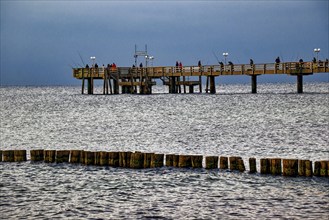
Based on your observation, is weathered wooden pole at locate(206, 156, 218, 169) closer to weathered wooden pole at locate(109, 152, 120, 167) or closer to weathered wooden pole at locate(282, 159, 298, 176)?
weathered wooden pole at locate(282, 159, 298, 176)

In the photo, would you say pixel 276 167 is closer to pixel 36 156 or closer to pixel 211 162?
pixel 211 162

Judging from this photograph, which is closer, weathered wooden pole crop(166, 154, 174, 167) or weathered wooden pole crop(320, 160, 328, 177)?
weathered wooden pole crop(320, 160, 328, 177)

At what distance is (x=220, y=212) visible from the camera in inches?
640

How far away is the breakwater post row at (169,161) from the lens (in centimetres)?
2078

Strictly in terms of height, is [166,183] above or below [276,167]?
below

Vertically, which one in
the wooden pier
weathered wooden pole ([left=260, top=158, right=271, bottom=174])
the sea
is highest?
the wooden pier

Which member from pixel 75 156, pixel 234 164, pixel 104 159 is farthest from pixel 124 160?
pixel 234 164

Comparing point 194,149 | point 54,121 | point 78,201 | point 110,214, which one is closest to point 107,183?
point 78,201

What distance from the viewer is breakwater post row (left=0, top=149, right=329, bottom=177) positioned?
68.2 ft

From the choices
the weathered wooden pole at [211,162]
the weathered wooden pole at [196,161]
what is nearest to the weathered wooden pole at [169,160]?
the weathered wooden pole at [196,161]

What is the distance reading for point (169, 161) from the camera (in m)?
23.5

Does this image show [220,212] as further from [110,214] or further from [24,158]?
[24,158]

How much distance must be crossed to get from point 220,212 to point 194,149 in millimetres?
15067

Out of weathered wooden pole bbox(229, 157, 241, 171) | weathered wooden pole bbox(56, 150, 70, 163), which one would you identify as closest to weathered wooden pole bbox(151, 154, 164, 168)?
→ weathered wooden pole bbox(229, 157, 241, 171)
